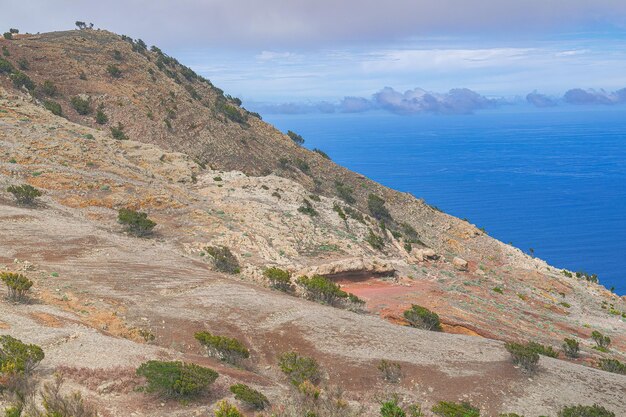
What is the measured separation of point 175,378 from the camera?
1237 centimetres

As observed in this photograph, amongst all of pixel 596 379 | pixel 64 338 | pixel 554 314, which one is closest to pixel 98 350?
pixel 64 338

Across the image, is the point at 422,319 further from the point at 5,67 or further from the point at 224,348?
the point at 5,67

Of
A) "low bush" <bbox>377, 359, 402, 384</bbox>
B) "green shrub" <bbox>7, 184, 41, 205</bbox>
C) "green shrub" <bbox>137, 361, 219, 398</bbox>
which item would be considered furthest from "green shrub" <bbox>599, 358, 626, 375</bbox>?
"green shrub" <bbox>7, 184, 41, 205</bbox>

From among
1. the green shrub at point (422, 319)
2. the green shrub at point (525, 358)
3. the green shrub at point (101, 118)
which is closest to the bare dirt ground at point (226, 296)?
the green shrub at point (525, 358)

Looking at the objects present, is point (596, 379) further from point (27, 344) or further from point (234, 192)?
point (234, 192)

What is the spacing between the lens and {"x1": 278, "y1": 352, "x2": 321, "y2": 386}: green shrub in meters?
15.0

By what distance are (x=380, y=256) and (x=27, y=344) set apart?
2968 centimetres

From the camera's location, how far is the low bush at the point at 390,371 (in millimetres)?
15659

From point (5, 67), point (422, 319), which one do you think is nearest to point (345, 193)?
point (5, 67)

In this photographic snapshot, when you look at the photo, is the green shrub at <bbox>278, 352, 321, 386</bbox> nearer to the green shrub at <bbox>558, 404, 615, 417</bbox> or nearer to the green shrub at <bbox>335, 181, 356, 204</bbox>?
the green shrub at <bbox>558, 404, 615, 417</bbox>

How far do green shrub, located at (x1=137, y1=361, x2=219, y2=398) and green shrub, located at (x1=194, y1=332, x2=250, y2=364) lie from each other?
108 inches

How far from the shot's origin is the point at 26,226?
2614 centimetres

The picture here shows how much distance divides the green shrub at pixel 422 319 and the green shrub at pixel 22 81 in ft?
165

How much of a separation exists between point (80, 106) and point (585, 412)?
5789cm
